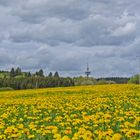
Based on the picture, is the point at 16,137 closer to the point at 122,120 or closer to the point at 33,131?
the point at 33,131

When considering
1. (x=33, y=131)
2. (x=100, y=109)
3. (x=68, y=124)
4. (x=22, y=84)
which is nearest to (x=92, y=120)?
(x=68, y=124)

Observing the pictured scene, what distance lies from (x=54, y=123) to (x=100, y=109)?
16.6 ft

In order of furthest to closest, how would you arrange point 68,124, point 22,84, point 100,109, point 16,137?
point 22,84, point 100,109, point 68,124, point 16,137

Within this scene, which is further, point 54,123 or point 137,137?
point 54,123

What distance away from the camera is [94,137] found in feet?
31.1

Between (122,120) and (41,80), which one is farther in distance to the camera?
(41,80)

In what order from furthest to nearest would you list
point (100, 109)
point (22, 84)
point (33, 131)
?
point (22, 84) → point (100, 109) → point (33, 131)

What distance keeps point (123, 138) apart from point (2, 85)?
114799mm

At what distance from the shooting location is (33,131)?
11656 millimetres

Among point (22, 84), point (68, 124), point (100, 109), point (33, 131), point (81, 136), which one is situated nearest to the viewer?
point (81, 136)

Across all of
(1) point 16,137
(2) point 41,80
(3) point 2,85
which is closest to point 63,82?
(2) point 41,80

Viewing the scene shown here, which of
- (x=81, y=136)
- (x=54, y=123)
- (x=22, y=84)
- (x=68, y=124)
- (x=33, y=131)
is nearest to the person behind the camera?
Answer: (x=81, y=136)

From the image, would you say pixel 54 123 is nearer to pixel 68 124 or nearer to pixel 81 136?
pixel 68 124

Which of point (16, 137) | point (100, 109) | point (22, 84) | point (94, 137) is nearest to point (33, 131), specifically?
point (16, 137)
